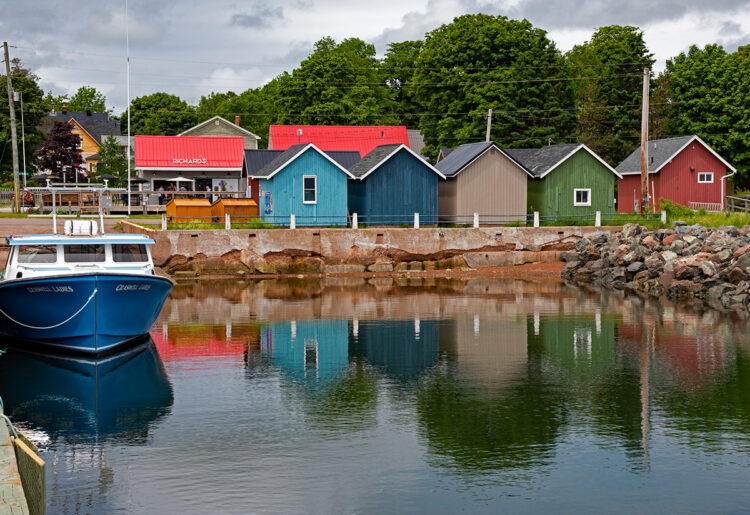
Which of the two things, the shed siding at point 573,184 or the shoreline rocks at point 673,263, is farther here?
the shed siding at point 573,184

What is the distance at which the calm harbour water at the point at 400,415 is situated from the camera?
14.6 meters

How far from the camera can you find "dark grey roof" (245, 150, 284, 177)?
56844 millimetres

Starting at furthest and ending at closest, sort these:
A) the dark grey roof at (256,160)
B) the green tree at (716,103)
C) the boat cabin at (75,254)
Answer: the green tree at (716,103) < the dark grey roof at (256,160) < the boat cabin at (75,254)

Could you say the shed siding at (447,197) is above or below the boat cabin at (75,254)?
above

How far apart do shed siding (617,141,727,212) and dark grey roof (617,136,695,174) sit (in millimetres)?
483

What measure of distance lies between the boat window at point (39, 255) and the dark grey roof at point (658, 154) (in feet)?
144

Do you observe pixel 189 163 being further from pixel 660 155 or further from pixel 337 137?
pixel 660 155

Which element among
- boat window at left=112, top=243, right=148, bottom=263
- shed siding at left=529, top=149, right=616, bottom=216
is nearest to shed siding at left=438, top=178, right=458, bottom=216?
shed siding at left=529, top=149, right=616, bottom=216

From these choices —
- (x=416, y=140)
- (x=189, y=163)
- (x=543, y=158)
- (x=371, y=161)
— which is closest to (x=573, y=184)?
(x=543, y=158)

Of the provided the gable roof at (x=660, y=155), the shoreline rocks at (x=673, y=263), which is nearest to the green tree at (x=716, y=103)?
the gable roof at (x=660, y=155)

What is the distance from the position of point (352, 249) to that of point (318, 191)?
473 centimetres

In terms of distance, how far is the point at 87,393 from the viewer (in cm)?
2186

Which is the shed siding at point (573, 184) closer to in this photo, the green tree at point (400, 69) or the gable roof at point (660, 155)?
the gable roof at point (660, 155)

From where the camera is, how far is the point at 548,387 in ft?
71.7
